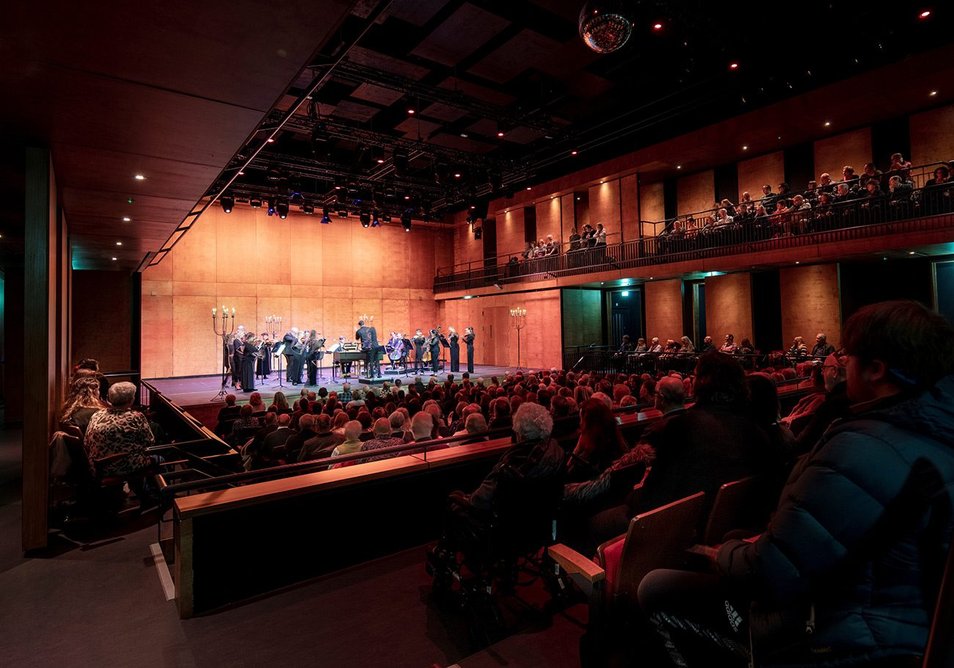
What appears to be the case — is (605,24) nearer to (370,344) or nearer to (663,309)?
(370,344)

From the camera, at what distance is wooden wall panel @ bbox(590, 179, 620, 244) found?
1789cm

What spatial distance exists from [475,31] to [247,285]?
530 inches

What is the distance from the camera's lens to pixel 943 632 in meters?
0.67

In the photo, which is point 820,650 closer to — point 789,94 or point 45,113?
point 45,113

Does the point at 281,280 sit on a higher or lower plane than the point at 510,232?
lower

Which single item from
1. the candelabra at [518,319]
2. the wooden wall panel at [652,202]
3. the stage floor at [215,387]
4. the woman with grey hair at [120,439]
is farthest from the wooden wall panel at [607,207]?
the woman with grey hair at [120,439]

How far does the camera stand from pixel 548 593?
9.32 ft

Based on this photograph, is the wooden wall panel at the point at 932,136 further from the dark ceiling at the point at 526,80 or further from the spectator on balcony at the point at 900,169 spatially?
the spectator on balcony at the point at 900,169

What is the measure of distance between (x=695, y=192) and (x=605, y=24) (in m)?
14.2

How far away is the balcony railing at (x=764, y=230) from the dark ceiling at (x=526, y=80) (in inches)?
115

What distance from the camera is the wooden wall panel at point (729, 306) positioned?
52.2ft

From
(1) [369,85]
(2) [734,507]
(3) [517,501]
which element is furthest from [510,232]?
(2) [734,507]

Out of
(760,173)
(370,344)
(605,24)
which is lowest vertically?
(370,344)

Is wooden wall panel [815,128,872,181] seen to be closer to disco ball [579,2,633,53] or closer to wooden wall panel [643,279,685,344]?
wooden wall panel [643,279,685,344]
